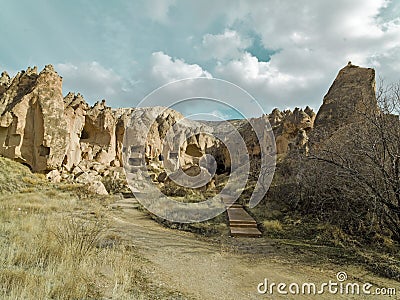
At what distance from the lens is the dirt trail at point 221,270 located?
372 cm

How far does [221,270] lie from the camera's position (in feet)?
15.0

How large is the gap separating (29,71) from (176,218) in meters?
20.9

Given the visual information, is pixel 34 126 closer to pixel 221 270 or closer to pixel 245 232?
pixel 245 232

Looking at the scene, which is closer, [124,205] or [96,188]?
[124,205]

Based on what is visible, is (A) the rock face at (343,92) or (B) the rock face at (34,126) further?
(A) the rock face at (343,92)

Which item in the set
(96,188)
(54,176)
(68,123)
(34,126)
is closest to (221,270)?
(96,188)

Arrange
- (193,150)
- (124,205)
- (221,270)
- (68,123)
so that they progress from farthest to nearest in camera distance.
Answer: (193,150)
(68,123)
(124,205)
(221,270)

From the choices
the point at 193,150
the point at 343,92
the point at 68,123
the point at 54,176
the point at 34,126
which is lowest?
the point at 54,176

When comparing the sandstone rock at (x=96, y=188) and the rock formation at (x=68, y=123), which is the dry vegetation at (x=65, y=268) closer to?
the rock formation at (x=68, y=123)

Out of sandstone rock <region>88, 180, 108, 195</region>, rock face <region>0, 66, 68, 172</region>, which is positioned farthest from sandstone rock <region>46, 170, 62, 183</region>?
sandstone rock <region>88, 180, 108, 195</region>

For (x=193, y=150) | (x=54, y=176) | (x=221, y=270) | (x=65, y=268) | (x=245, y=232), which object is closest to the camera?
(x=65, y=268)

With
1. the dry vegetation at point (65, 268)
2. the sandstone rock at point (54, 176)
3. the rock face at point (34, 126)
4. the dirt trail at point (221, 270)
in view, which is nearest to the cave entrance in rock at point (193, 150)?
the rock face at point (34, 126)

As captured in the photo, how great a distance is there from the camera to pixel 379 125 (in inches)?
248

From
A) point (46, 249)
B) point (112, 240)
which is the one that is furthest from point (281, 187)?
point (46, 249)
